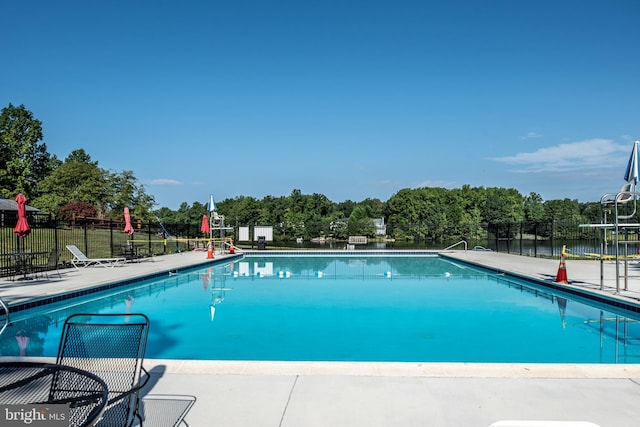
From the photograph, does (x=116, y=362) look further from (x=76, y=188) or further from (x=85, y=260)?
(x=76, y=188)

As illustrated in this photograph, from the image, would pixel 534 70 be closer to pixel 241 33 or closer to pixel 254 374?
pixel 241 33

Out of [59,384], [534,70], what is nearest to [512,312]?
[59,384]

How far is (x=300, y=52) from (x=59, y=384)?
63.6 feet

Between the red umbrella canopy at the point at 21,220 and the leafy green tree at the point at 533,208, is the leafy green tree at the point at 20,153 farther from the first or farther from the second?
the leafy green tree at the point at 533,208

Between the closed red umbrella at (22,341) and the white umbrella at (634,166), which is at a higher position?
the white umbrella at (634,166)

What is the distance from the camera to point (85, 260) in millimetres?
11727

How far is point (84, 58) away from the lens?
16.5 m

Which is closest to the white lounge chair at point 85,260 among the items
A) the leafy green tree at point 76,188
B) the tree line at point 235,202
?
the tree line at point 235,202

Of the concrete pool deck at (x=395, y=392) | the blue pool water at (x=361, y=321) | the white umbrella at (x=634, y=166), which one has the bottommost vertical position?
the blue pool water at (x=361, y=321)

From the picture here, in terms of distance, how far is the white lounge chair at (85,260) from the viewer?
11.6 metres

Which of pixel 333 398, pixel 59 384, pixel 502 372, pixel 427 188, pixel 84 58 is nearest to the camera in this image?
pixel 59 384

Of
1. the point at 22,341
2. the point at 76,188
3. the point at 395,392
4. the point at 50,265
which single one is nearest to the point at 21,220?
the point at 50,265

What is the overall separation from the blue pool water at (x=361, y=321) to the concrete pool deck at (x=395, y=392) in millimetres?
1500

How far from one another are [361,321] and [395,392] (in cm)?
383
